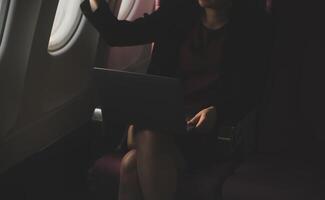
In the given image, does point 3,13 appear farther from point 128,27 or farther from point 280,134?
point 280,134

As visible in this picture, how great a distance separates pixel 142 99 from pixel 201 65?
13.6 inches

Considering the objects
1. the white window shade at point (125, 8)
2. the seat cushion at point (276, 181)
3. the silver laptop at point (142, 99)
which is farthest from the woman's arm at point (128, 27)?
the white window shade at point (125, 8)

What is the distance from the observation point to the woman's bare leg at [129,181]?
6.63 ft

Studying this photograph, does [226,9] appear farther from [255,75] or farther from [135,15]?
[135,15]

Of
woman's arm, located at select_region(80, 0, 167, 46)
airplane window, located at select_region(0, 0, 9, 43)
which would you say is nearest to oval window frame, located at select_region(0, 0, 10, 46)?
airplane window, located at select_region(0, 0, 9, 43)

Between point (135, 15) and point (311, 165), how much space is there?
1.35 m

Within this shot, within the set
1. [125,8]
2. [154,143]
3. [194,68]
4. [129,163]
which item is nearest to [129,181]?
[129,163]

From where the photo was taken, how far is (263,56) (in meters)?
2.17

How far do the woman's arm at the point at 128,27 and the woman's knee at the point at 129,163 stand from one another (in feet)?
1.52

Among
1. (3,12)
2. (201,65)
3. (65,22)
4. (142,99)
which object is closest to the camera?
(142,99)

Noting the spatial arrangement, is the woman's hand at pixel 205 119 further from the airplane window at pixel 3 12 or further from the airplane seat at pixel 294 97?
the airplane window at pixel 3 12

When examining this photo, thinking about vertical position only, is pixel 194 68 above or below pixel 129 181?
above

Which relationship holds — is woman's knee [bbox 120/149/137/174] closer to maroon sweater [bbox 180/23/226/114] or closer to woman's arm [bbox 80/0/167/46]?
maroon sweater [bbox 180/23/226/114]

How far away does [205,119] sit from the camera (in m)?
1.95
